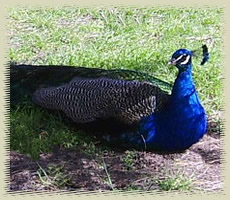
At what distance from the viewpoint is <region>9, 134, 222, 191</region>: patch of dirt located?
7.54 ft

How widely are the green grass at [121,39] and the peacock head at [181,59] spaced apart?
0.52m

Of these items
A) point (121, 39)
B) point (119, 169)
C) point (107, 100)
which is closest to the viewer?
point (119, 169)

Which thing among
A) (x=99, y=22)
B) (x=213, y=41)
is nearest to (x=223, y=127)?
(x=213, y=41)

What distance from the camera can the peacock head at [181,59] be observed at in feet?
8.14

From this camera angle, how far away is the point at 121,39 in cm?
375

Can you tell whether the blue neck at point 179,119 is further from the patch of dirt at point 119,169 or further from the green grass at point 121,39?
the green grass at point 121,39

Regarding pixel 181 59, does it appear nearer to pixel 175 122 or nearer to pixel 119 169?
pixel 175 122

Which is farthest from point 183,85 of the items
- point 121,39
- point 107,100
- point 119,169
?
point 121,39

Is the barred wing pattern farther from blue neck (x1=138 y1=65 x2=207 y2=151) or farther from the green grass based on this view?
the green grass

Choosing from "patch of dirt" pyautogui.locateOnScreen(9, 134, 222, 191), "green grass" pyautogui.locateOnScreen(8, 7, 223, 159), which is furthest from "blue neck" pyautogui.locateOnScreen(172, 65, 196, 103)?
"green grass" pyautogui.locateOnScreen(8, 7, 223, 159)

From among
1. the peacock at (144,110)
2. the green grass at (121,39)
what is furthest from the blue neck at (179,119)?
the green grass at (121,39)

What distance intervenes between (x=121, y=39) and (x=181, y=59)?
1.30m

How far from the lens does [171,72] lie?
333 centimetres

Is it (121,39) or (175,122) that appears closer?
(175,122)
